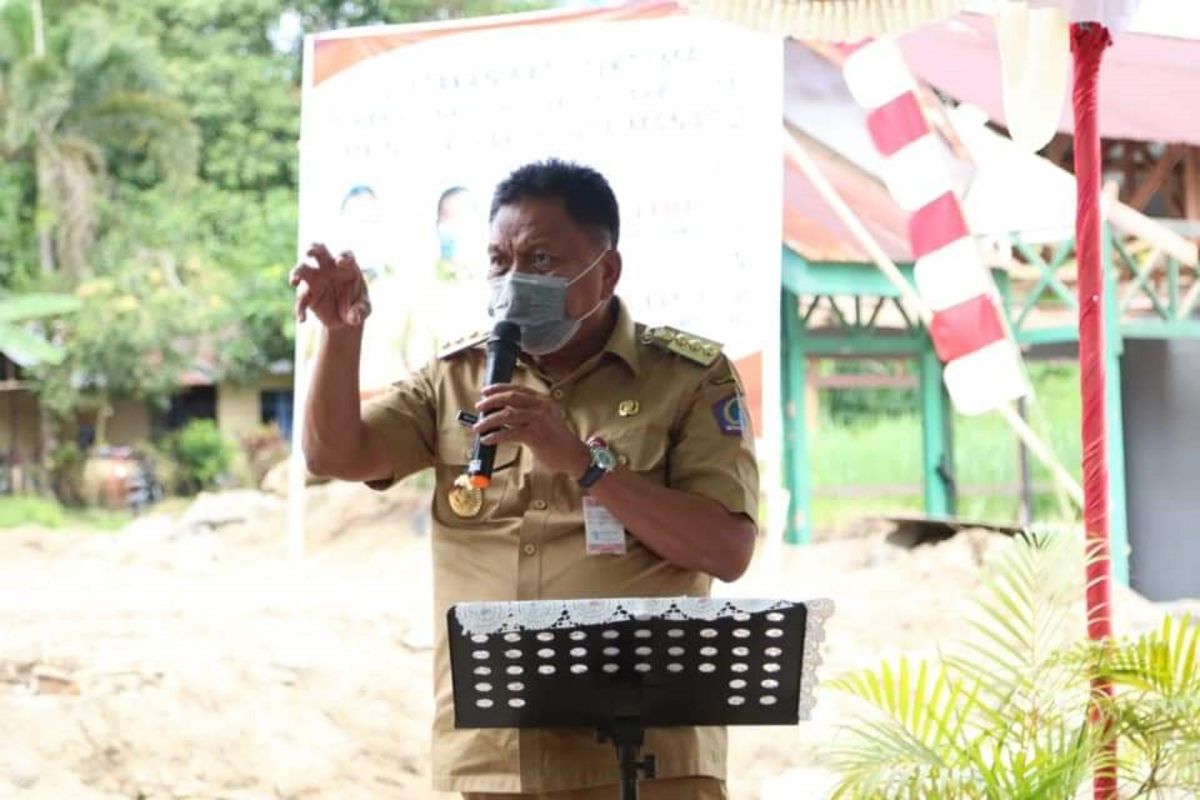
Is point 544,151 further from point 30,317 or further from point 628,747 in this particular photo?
point 30,317

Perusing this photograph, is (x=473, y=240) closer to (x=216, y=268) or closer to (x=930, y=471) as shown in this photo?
(x=930, y=471)

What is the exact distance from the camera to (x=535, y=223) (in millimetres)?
2080

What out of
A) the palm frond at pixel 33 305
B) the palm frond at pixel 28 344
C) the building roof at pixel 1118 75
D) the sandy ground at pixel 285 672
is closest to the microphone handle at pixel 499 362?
the sandy ground at pixel 285 672

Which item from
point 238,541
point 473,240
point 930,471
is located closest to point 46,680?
point 473,240

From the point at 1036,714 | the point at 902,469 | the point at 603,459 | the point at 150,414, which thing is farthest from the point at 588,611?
the point at 150,414

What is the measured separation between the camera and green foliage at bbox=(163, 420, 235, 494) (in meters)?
12.3

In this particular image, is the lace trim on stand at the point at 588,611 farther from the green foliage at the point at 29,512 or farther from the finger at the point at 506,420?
the green foliage at the point at 29,512

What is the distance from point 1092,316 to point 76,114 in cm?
1189

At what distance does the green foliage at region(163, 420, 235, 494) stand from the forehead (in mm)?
10580

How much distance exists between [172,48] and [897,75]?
10.3m

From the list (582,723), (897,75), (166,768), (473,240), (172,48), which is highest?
(172,48)

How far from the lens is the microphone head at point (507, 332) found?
201cm

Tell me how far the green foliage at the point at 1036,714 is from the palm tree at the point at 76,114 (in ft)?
36.3

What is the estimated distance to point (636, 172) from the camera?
423cm
